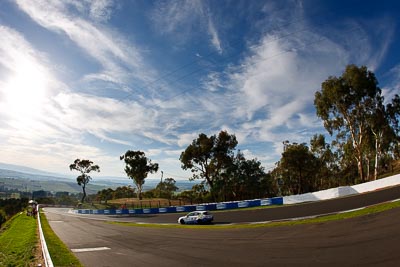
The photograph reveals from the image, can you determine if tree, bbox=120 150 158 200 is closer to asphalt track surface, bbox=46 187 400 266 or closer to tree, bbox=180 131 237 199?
tree, bbox=180 131 237 199

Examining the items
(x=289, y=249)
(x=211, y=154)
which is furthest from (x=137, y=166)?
(x=289, y=249)

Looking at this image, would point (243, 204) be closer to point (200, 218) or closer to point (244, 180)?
point (200, 218)

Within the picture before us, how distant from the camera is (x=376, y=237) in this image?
11031 mm

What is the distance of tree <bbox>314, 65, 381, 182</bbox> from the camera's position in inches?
1788

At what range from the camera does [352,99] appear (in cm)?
4722

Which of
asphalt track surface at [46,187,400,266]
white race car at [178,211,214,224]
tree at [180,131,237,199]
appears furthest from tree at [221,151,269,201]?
asphalt track surface at [46,187,400,266]

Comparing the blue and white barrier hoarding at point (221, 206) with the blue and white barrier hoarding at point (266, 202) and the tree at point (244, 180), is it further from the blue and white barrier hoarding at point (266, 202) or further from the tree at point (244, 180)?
the tree at point (244, 180)

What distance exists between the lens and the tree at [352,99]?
45.4 metres

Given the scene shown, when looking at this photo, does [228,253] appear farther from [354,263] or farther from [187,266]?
[354,263]

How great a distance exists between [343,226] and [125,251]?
11.7 metres

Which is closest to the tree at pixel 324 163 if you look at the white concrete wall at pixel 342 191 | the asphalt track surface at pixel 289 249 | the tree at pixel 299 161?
the tree at pixel 299 161

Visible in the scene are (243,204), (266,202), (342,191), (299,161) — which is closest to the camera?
(342,191)

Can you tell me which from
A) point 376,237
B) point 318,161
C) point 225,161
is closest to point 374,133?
point 318,161

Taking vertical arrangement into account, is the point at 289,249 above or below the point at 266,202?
above
